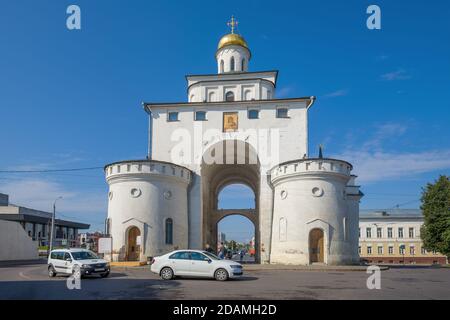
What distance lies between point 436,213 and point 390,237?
25.3m

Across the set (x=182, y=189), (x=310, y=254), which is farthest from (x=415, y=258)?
(x=182, y=189)

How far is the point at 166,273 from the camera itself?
18.4 meters

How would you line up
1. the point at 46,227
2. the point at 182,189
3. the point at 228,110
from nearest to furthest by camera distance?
1. the point at 182,189
2. the point at 228,110
3. the point at 46,227

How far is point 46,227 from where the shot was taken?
249 feet

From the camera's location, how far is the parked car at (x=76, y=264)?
749 inches

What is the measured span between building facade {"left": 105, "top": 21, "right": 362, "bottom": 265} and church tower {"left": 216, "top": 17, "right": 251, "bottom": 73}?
97 millimetres

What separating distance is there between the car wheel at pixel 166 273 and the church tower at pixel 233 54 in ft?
87.5

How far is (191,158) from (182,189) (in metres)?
2.98

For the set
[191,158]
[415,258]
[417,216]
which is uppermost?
[191,158]

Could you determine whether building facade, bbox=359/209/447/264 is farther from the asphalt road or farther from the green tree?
the asphalt road

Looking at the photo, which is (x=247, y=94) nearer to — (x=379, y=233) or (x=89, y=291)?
(x=89, y=291)
